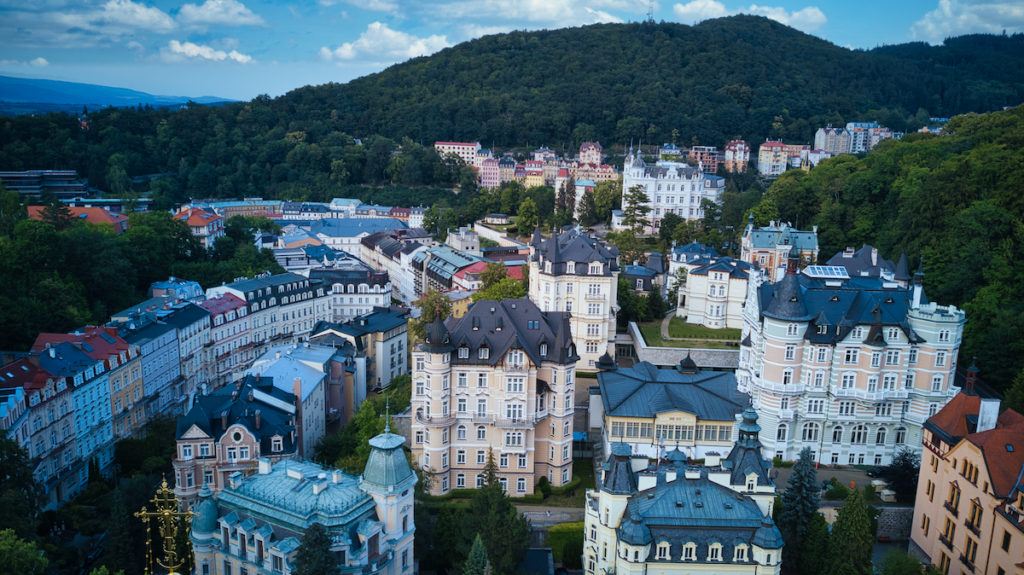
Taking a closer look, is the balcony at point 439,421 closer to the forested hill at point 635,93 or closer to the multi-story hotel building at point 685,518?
the multi-story hotel building at point 685,518

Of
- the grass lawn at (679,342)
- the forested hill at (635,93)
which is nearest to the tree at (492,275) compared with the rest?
the grass lawn at (679,342)

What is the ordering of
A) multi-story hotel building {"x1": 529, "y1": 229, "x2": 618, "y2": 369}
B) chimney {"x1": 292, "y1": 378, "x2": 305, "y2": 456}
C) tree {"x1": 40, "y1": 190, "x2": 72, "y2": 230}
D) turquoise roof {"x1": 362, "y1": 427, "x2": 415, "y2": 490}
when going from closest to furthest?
turquoise roof {"x1": 362, "y1": 427, "x2": 415, "y2": 490} < chimney {"x1": 292, "y1": 378, "x2": 305, "y2": 456} < multi-story hotel building {"x1": 529, "y1": 229, "x2": 618, "y2": 369} < tree {"x1": 40, "y1": 190, "x2": 72, "y2": 230}

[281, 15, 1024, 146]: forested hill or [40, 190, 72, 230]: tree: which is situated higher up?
[281, 15, 1024, 146]: forested hill

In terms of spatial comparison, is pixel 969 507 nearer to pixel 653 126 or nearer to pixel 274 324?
pixel 274 324

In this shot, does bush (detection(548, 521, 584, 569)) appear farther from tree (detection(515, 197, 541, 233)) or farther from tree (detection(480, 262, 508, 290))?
tree (detection(515, 197, 541, 233))

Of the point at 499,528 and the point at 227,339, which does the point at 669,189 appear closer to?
Result: the point at 227,339

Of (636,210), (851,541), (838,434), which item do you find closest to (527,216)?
(636,210)

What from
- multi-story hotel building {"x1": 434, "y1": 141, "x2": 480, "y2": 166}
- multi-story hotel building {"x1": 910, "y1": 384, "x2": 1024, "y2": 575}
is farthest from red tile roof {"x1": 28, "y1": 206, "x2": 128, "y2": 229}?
multi-story hotel building {"x1": 910, "y1": 384, "x2": 1024, "y2": 575}
